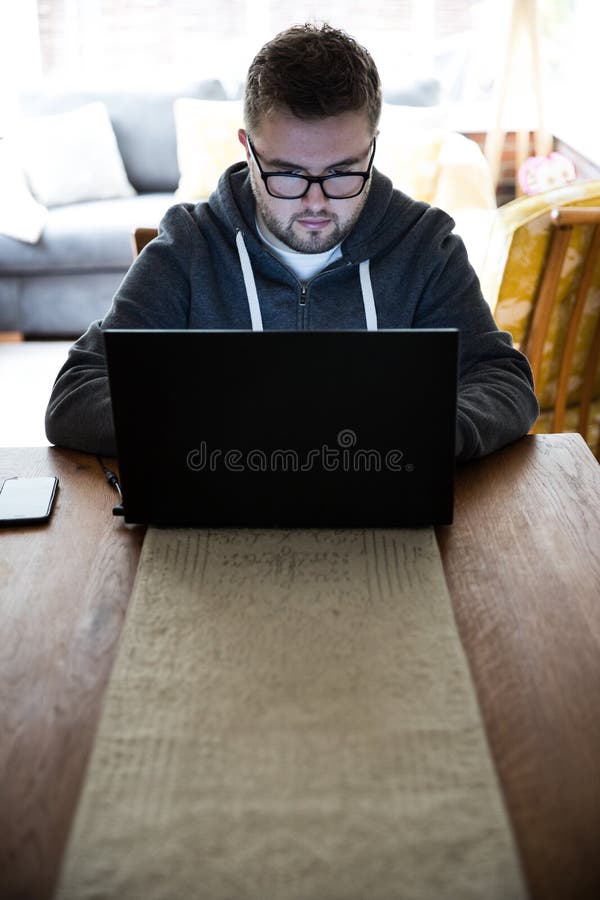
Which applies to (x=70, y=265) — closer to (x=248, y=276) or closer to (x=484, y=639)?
(x=248, y=276)

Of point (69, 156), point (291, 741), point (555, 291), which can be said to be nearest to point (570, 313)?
point (555, 291)

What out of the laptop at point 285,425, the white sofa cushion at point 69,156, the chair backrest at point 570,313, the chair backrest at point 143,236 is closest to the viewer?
the laptop at point 285,425

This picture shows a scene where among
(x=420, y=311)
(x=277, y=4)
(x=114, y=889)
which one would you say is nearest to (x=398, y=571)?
(x=114, y=889)

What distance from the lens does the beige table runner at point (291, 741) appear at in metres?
0.62

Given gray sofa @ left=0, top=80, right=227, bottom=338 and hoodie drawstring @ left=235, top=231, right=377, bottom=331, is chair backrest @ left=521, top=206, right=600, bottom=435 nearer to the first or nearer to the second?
hoodie drawstring @ left=235, top=231, right=377, bottom=331

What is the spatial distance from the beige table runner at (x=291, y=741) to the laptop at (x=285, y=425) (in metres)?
0.04

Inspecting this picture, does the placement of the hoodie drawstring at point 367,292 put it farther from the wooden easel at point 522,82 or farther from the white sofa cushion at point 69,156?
the wooden easel at point 522,82

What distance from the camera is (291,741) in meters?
0.73

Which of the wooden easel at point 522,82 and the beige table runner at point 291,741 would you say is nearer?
the beige table runner at point 291,741

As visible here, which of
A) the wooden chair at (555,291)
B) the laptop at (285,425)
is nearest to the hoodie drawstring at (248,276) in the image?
the laptop at (285,425)

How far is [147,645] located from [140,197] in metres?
3.75

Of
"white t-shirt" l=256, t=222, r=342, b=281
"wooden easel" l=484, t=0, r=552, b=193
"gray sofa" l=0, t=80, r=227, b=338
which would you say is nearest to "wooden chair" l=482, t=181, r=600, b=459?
"white t-shirt" l=256, t=222, r=342, b=281

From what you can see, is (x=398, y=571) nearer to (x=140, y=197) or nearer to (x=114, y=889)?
(x=114, y=889)

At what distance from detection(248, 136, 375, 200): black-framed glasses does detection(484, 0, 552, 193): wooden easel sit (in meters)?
3.34
